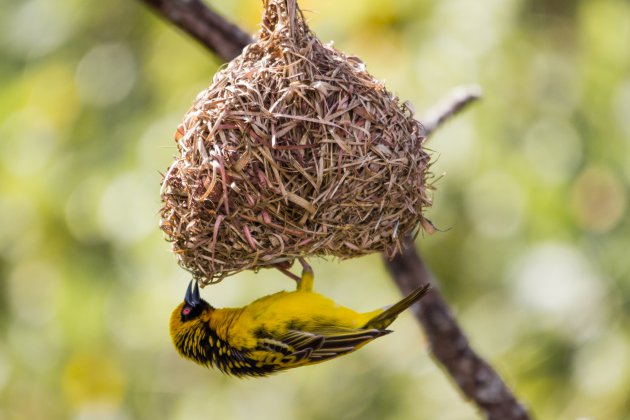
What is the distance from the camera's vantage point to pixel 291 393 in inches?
335

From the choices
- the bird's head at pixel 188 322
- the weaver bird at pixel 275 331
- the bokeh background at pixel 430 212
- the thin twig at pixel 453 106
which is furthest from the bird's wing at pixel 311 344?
the bokeh background at pixel 430 212

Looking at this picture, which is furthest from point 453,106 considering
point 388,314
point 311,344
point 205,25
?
point 311,344

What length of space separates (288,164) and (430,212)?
2963 millimetres

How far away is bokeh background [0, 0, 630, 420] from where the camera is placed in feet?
20.4

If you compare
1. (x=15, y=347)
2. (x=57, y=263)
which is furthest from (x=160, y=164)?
(x=15, y=347)

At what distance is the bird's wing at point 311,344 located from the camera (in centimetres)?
443

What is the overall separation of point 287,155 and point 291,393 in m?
5.27

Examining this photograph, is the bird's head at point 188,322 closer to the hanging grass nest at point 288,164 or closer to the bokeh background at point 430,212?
the hanging grass nest at point 288,164

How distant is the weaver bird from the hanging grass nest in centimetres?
61

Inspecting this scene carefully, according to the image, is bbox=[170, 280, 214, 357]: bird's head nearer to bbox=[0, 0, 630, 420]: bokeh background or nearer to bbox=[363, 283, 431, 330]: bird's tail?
bbox=[363, 283, 431, 330]: bird's tail

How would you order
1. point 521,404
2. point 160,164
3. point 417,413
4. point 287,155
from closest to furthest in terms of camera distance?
point 287,155 → point 521,404 → point 160,164 → point 417,413

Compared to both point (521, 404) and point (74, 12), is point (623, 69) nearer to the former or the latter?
point (521, 404)

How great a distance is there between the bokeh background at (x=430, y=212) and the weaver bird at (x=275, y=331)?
1.67 meters

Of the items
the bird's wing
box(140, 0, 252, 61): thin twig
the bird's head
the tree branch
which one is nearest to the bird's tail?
the bird's wing
